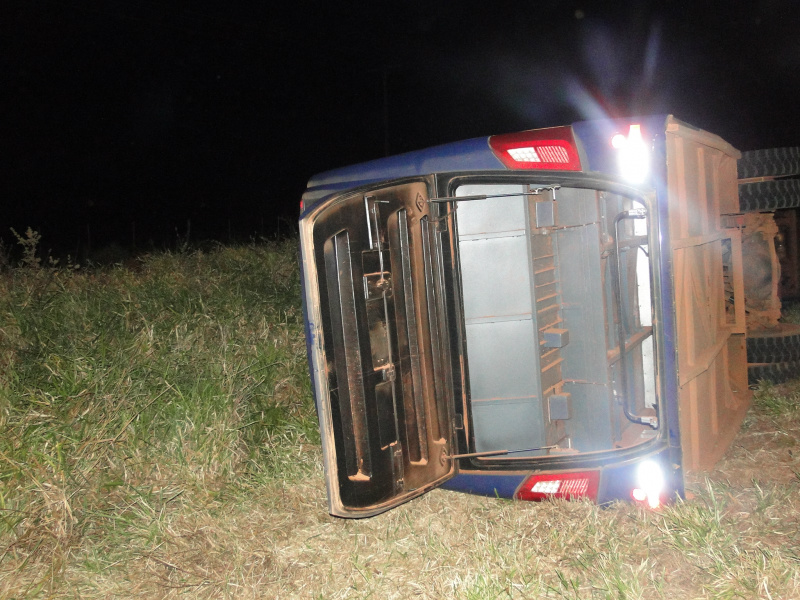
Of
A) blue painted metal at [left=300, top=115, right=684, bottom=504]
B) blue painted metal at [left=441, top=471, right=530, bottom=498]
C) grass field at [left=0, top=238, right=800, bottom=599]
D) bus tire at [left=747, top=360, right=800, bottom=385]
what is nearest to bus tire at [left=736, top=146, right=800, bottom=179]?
bus tire at [left=747, top=360, right=800, bottom=385]

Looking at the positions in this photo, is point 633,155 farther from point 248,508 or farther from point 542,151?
point 248,508

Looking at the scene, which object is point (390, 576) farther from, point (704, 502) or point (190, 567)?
point (704, 502)

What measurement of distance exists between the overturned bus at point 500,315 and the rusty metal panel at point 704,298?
2cm

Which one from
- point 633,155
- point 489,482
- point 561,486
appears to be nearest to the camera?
point 633,155

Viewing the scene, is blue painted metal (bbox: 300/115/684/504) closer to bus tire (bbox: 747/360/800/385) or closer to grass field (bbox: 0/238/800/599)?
grass field (bbox: 0/238/800/599)

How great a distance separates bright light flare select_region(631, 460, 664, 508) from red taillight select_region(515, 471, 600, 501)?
0.71 feet

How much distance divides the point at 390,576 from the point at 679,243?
2247 millimetres

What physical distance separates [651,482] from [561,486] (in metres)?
0.46

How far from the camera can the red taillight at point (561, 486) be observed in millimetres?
3711

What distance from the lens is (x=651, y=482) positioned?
11.9 ft

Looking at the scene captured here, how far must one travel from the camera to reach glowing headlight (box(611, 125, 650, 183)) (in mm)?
3521

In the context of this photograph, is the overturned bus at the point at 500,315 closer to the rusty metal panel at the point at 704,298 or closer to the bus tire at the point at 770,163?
the rusty metal panel at the point at 704,298

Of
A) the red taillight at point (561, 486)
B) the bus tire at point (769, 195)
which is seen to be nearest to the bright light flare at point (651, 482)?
the red taillight at point (561, 486)

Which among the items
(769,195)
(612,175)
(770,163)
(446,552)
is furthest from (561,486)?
(770,163)
